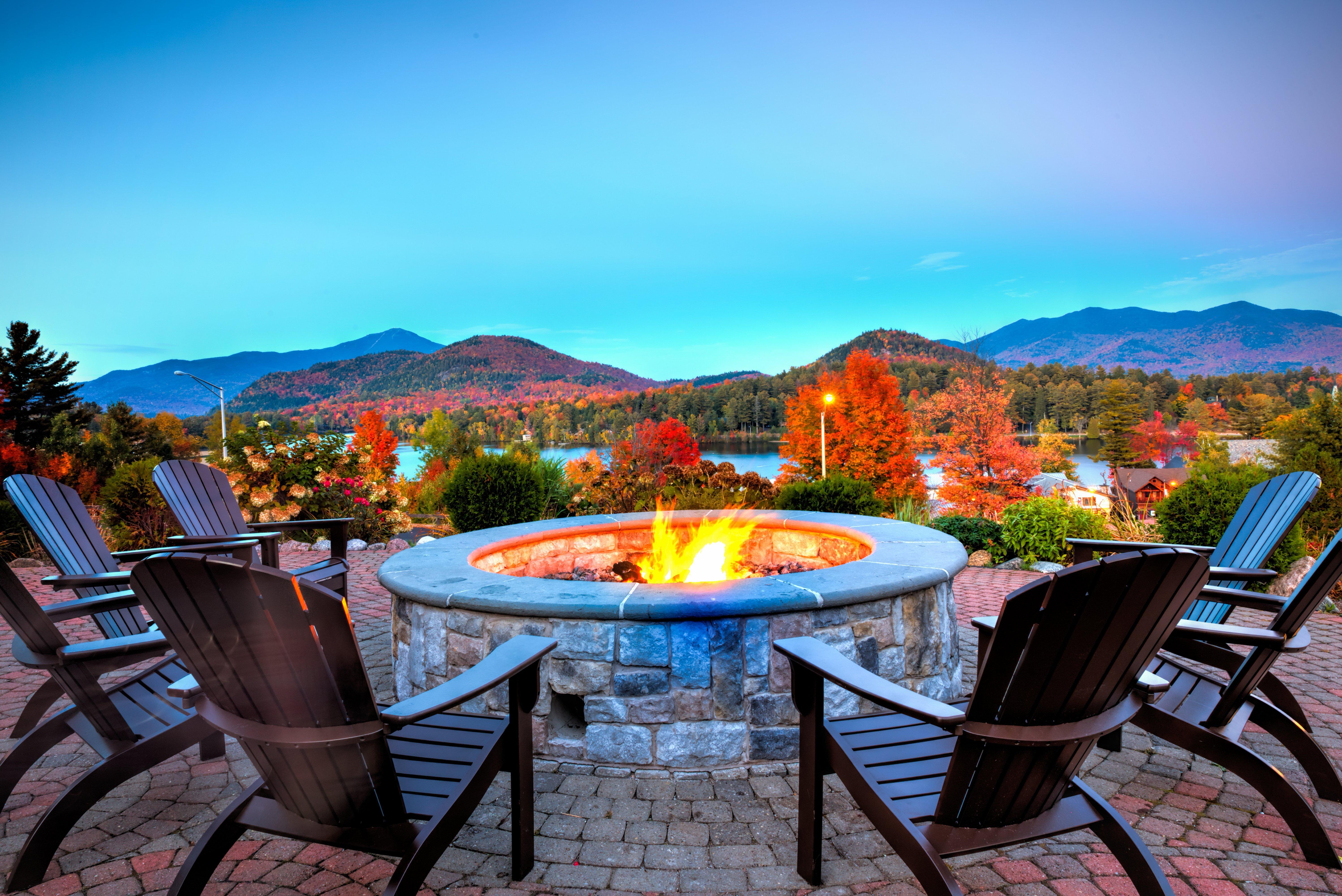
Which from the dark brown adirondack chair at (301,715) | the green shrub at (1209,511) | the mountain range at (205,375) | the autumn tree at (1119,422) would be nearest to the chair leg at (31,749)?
the dark brown adirondack chair at (301,715)

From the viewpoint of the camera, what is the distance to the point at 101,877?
1932 mm

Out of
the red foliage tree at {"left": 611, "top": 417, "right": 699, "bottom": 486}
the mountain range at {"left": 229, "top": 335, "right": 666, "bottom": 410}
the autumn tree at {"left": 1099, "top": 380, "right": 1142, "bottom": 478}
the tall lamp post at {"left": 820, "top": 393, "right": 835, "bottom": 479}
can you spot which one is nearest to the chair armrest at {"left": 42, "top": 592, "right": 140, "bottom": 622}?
the tall lamp post at {"left": 820, "top": 393, "right": 835, "bottom": 479}

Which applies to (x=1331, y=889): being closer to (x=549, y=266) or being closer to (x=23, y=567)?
(x=23, y=567)

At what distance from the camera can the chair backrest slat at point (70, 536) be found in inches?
113

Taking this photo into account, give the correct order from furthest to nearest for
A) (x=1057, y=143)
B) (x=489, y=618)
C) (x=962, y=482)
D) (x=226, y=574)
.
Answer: (x=962, y=482) < (x=1057, y=143) < (x=489, y=618) < (x=226, y=574)

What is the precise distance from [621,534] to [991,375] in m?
30.2

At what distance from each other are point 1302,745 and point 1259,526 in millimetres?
1224

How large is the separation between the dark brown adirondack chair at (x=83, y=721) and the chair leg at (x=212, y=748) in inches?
10.9

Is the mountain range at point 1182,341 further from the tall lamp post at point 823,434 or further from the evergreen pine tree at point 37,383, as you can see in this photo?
the evergreen pine tree at point 37,383

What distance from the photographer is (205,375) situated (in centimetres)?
2469

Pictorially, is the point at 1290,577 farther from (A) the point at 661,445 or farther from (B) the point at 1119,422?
(B) the point at 1119,422

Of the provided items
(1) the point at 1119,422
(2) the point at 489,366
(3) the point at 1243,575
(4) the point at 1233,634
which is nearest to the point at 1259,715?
(4) the point at 1233,634

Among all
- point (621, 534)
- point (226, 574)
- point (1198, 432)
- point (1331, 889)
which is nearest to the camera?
point (226, 574)

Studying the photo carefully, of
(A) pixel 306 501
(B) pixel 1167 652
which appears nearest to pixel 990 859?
(B) pixel 1167 652
